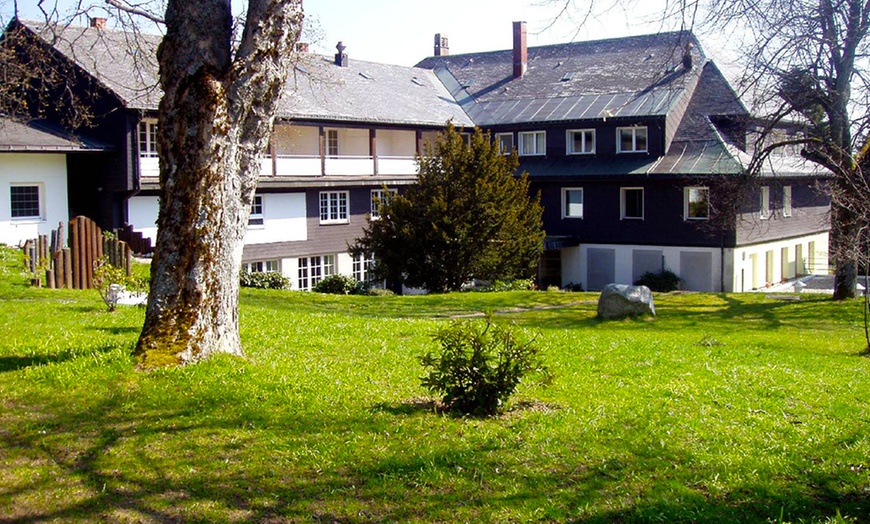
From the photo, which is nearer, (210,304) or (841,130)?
(210,304)

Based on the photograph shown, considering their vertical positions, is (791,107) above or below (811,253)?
above

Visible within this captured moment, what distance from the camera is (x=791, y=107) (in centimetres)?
2608

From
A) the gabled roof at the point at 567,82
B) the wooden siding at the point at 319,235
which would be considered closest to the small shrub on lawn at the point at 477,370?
the wooden siding at the point at 319,235

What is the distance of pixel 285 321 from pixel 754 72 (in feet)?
48.8

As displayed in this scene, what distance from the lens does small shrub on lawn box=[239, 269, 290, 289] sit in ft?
108

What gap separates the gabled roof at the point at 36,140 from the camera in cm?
2923

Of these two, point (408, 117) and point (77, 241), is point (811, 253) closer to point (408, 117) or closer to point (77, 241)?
point (408, 117)

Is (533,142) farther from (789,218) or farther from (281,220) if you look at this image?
(281,220)

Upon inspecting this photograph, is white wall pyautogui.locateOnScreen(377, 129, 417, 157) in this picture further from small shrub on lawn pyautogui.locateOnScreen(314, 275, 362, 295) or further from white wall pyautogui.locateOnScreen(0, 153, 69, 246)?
white wall pyautogui.locateOnScreen(0, 153, 69, 246)

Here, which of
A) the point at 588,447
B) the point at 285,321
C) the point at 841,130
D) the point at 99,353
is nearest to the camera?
the point at 588,447

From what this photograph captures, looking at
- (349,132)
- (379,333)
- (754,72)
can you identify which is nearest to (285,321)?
(379,333)

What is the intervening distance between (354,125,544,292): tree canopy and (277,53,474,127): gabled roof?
6830 millimetres

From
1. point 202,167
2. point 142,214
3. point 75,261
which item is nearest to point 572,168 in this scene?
point 142,214

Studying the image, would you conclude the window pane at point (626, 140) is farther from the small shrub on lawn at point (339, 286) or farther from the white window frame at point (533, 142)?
the small shrub on lawn at point (339, 286)
